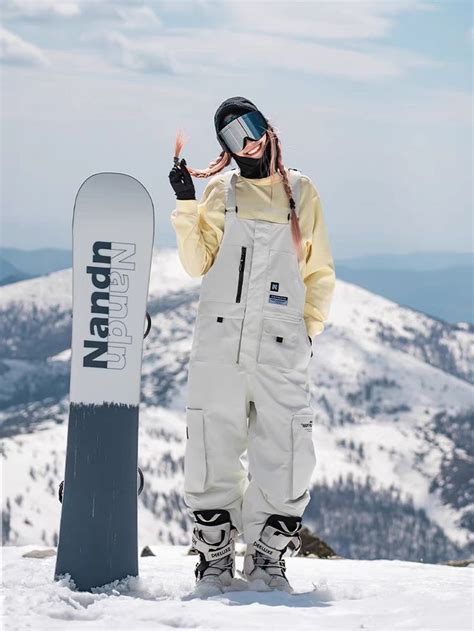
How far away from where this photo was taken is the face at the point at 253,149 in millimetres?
6727

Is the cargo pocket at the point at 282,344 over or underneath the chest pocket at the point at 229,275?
underneath

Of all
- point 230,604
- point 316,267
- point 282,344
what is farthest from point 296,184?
point 230,604

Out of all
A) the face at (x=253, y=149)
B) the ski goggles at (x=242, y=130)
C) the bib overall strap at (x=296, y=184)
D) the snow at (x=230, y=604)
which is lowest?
the snow at (x=230, y=604)

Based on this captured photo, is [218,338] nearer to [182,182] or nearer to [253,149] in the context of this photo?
[182,182]

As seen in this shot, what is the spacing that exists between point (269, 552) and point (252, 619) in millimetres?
1148

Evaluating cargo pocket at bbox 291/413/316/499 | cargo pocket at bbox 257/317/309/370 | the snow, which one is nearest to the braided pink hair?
cargo pocket at bbox 257/317/309/370

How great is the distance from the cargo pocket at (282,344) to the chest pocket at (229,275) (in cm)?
25

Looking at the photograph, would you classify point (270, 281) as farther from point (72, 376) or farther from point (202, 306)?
point (72, 376)

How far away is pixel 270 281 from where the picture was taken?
21.5 ft

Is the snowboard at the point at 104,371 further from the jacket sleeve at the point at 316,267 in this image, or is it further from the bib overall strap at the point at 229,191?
the jacket sleeve at the point at 316,267

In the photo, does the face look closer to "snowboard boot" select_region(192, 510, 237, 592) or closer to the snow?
"snowboard boot" select_region(192, 510, 237, 592)

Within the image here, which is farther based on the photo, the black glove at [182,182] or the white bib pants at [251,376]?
the white bib pants at [251,376]

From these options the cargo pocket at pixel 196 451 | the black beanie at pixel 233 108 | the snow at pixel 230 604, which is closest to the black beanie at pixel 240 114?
the black beanie at pixel 233 108

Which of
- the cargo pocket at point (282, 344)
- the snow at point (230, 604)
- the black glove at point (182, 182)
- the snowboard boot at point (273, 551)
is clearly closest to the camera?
the snow at point (230, 604)
